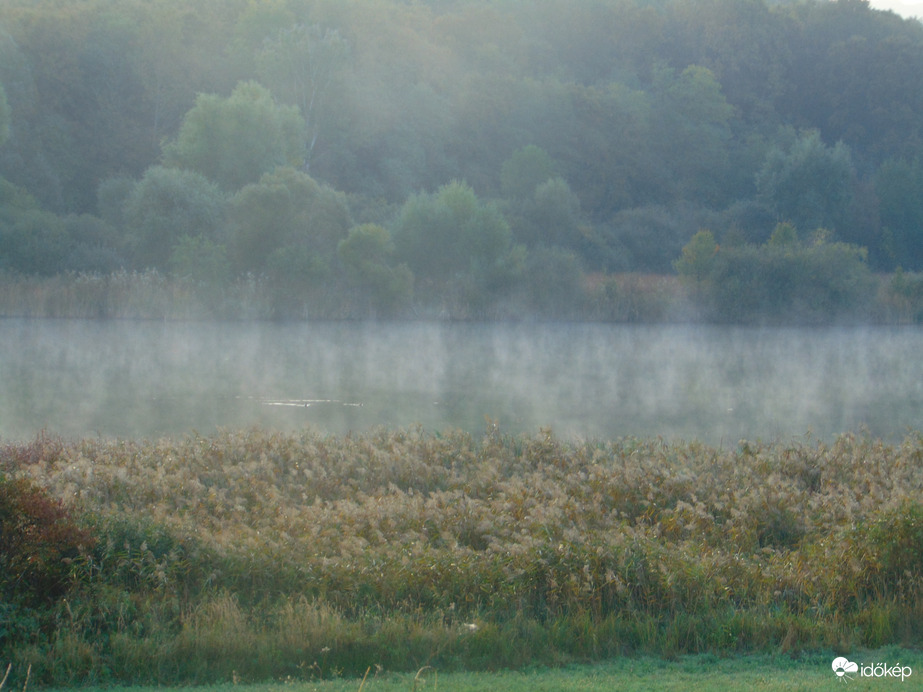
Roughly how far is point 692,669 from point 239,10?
196 ft

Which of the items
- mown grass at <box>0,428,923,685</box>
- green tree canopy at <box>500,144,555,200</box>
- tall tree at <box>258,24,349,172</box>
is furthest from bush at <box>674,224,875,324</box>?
mown grass at <box>0,428,923,685</box>

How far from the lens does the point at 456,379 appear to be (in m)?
22.3

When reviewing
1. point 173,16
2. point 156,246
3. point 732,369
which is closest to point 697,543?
point 732,369

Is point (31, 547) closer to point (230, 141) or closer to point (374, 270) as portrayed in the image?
point (374, 270)

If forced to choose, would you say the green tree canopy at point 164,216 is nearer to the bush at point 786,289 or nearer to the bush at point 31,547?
the bush at point 786,289

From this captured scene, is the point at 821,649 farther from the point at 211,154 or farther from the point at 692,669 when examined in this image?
the point at 211,154

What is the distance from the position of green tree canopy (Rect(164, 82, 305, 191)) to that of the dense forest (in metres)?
0.12

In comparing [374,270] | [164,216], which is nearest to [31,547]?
→ [374,270]

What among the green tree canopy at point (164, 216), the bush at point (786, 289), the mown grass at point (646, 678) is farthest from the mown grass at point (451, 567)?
the green tree canopy at point (164, 216)

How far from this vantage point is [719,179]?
59375 millimetres

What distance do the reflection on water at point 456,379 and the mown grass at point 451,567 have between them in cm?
327

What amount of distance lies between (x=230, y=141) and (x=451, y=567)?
38.3 meters

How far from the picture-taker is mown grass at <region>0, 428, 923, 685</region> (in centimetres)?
558

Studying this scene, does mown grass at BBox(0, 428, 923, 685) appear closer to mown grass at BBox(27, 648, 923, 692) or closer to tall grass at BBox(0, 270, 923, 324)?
mown grass at BBox(27, 648, 923, 692)
